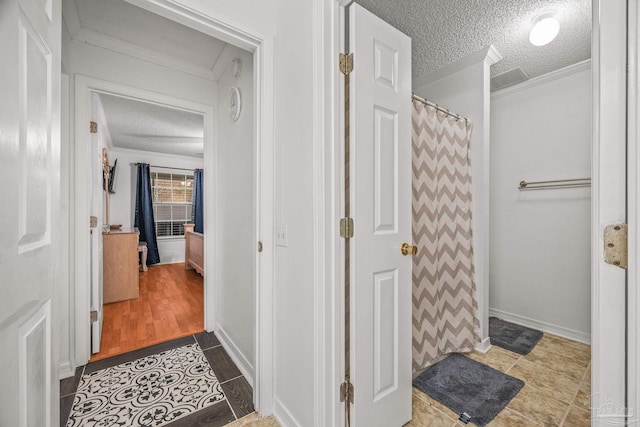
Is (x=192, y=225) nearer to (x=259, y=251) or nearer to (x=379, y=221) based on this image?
(x=259, y=251)

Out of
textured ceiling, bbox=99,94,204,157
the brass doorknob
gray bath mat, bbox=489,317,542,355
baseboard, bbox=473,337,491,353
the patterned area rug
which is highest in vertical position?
Result: textured ceiling, bbox=99,94,204,157

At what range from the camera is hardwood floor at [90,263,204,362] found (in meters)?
2.38

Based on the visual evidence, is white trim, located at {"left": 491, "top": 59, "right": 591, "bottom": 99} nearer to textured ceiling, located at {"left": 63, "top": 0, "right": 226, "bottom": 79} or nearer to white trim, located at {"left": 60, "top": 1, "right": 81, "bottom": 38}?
textured ceiling, located at {"left": 63, "top": 0, "right": 226, "bottom": 79}

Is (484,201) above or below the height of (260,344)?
above

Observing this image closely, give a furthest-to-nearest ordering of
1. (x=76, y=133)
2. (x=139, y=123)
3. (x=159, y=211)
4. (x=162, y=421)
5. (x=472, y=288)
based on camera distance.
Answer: (x=159, y=211), (x=139, y=123), (x=472, y=288), (x=76, y=133), (x=162, y=421)

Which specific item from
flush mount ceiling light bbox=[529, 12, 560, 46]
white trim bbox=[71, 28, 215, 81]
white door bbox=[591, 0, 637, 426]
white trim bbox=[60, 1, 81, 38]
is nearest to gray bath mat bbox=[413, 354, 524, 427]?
white door bbox=[591, 0, 637, 426]

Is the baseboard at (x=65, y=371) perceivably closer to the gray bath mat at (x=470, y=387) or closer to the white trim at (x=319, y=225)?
the white trim at (x=319, y=225)

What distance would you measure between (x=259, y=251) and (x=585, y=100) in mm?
2930

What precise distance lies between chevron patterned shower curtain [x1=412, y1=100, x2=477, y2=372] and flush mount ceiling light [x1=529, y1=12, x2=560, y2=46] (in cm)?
65

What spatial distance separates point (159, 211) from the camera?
19.8 ft

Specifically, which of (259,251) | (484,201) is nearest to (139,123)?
(259,251)

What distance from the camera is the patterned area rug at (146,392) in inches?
59.5

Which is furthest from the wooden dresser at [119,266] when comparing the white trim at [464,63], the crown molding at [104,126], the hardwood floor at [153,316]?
the white trim at [464,63]

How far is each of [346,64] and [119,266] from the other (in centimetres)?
370
